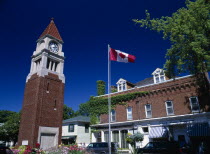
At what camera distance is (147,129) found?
1016 inches

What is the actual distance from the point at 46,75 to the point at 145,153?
58.0 feet

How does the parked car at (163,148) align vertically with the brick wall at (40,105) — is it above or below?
below

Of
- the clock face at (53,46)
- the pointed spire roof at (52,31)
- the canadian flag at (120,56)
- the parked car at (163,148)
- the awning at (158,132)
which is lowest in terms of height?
the parked car at (163,148)

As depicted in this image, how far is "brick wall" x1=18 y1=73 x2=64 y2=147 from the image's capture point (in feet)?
76.5

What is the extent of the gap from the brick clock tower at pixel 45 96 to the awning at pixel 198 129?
57.6 feet

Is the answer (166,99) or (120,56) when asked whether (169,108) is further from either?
(120,56)

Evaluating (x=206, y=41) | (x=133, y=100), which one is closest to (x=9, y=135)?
(x=133, y=100)

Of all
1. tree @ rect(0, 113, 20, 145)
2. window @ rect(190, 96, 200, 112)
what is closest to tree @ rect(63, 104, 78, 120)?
tree @ rect(0, 113, 20, 145)

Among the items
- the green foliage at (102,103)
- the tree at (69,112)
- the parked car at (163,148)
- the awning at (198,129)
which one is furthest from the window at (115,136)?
the tree at (69,112)

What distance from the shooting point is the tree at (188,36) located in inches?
574

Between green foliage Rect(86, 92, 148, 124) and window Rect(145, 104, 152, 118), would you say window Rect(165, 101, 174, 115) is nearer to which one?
window Rect(145, 104, 152, 118)

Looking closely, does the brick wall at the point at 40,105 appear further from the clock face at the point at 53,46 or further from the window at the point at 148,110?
the window at the point at 148,110

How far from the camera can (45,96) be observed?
2548 cm

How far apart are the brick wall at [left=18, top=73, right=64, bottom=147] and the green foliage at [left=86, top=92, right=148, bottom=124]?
20.3 feet
